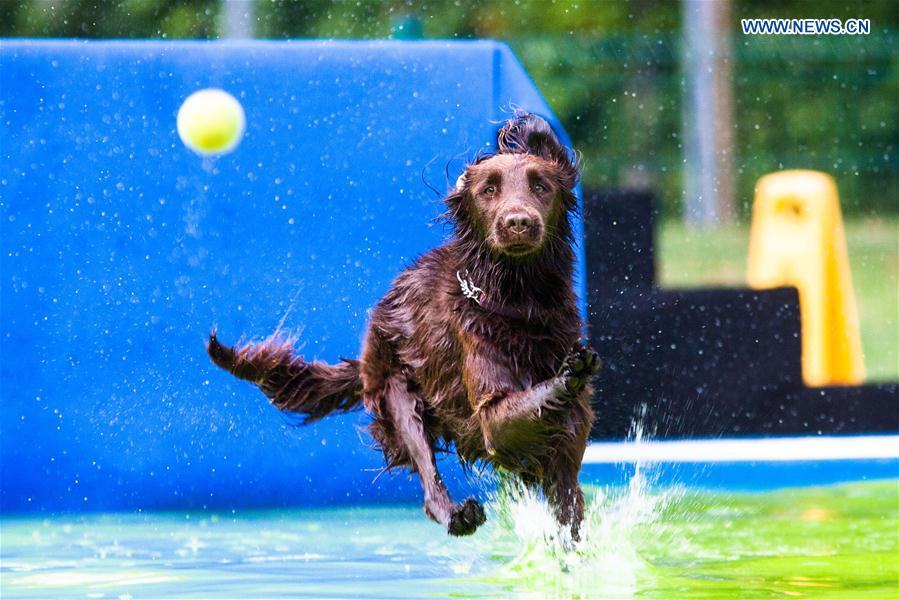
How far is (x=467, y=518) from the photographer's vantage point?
3.78 meters

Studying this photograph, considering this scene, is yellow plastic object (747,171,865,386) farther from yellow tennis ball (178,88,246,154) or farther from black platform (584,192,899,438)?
yellow tennis ball (178,88,246,154)

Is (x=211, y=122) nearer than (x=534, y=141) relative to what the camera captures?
No

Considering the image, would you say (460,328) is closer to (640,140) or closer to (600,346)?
(600,346)

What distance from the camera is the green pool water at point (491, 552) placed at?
3.98m

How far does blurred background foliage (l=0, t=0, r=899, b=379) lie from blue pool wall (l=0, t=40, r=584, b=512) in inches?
180

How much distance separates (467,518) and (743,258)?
8.42 m

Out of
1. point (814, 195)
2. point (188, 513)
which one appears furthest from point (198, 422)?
point (814, 195)

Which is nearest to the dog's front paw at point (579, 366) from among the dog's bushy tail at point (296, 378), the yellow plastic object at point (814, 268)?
the dog's bushy tail at point (296, 378)

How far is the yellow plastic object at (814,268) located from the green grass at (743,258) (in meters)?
2.77

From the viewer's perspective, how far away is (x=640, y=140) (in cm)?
1186

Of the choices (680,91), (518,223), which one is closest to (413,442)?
(518,223)

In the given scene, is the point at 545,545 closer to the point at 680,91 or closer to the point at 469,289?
the point at 469,289

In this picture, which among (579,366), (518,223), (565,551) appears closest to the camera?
(579,366)

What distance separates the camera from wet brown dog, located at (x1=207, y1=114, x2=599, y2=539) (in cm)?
376
